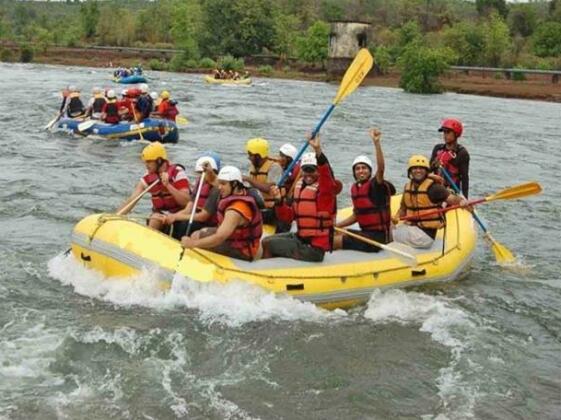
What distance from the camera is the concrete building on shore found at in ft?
178

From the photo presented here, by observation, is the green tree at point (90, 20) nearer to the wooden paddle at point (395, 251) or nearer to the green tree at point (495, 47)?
the green tree at point (495, 47)

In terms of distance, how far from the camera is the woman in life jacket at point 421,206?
817 centimetres

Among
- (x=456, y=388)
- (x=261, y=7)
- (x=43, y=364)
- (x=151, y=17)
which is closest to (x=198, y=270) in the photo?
(x=43, y=364)

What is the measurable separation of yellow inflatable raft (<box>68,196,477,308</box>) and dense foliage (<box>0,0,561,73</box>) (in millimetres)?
35995

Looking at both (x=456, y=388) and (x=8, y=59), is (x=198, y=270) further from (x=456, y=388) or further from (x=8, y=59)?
(x=8, y=59)

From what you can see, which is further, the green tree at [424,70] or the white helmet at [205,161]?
the green tree at [424,70]

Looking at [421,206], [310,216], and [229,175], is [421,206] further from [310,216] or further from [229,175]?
[229,175]

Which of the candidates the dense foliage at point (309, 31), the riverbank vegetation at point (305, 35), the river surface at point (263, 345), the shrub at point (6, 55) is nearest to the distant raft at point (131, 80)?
the riverbank vegetation at point (305, 35)

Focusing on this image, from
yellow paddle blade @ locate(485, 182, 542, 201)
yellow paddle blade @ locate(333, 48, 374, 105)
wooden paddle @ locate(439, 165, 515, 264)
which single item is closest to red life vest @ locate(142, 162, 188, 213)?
yellow paddle blade @ locate(333, 48, 374, 105)

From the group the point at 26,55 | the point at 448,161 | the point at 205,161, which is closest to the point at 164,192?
the point at 205,161

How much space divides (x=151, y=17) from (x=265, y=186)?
80.5 metres

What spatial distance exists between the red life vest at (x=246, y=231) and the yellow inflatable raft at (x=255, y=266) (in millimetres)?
142

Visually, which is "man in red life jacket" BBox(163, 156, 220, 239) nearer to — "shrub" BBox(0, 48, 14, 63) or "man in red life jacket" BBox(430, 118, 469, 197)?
"man in red life jacket" BBox(430, 118, 469, 197)

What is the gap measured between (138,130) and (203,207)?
10.6 metres
